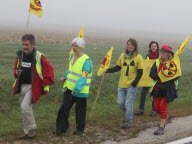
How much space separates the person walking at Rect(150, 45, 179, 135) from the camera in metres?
7.80

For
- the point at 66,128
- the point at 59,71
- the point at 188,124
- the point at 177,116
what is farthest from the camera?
the point at 59,71

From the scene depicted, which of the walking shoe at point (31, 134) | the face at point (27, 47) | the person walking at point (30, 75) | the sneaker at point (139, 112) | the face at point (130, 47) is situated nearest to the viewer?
the face at point (27, 47)

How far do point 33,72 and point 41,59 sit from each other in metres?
0.28

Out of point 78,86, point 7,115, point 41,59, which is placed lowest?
point 7,115

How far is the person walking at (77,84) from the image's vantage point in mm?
7066

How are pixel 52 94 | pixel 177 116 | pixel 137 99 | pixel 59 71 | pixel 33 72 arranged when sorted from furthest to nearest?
pixel 59 71 < pixel 137 99 < pixel 52 94 < pixel 177 116 < pixel 33 72

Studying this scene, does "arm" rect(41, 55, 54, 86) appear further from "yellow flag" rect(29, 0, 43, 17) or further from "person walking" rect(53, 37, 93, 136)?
"yellow flag" rect(29, 0, 43, 17)

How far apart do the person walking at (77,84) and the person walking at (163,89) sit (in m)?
1.57

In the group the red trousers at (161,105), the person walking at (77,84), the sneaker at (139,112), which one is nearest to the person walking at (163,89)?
the red trousers at (161,105)

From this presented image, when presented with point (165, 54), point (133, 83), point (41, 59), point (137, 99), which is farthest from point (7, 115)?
point (137, 99)

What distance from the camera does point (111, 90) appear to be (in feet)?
40.5

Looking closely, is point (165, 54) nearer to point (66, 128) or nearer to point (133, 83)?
point (133, 83)

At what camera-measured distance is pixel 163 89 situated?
7852 millimetres

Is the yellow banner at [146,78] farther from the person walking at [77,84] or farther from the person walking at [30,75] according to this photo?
the person walking at [30,75]
